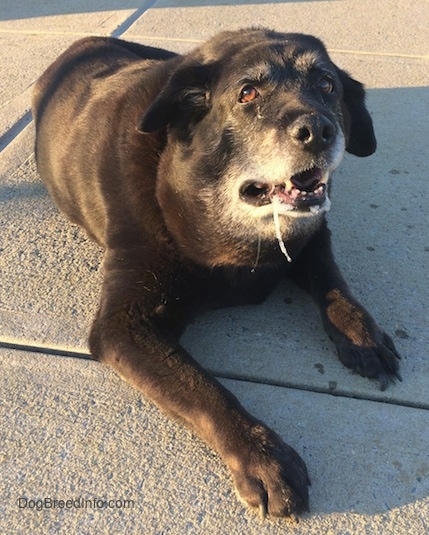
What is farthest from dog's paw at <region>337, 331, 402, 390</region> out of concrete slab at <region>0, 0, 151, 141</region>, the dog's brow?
concrete slab at <region>0, 0, 151, 141</region>

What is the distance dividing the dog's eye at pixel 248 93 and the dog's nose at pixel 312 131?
0.88ft

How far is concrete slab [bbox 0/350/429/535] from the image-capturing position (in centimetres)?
201

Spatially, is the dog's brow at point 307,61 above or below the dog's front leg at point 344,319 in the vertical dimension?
above

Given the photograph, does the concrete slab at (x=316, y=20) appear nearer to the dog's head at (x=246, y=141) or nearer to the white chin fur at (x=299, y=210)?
the dog's head at (x=246, y=141)

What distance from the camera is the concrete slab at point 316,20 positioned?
562 centimetres

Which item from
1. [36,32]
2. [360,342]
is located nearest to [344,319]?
[360,342]

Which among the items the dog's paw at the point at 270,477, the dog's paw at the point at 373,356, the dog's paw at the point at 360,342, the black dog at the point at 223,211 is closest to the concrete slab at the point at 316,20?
the black dog at the point at 223,211

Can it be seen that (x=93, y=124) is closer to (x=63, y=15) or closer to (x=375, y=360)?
(x=375, y=360)

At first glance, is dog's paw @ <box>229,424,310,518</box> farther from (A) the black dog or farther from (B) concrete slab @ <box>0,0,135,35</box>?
(B) concrete slab @ <box>0,0,135,35</box>

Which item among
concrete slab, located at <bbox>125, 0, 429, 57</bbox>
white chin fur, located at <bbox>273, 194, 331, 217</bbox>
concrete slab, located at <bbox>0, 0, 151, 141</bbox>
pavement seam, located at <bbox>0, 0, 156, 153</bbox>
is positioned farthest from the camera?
concrete slab, located at <bbox>125, 0, 429, 57</bbox>

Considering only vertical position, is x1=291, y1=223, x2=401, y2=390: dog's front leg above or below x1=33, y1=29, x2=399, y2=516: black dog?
below

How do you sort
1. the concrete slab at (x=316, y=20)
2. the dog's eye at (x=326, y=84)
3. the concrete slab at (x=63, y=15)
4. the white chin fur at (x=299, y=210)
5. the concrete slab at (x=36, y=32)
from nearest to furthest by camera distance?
1. the white chin fur at (x=299, y=210)
2. the dog's eye at (x=326, y=84)
3. the concrete slab at (x=36, y=32)
4. the concrete slab at (x=316, y=20)
5. the concrete slab at (x=63, y=15)

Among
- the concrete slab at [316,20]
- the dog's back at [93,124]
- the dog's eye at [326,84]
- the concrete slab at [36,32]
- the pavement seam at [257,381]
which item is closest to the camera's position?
the pavement seam at [257,381]

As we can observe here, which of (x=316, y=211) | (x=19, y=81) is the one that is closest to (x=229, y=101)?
(x=316, y=211)
